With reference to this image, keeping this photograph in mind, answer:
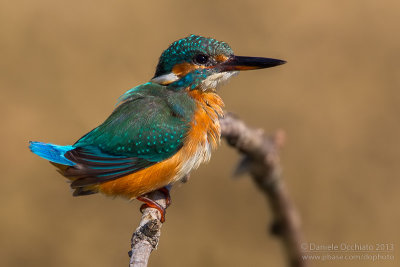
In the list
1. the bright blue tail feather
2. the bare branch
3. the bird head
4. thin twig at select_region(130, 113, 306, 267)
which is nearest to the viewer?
the bare branch

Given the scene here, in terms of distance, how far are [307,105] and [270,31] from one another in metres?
0.90

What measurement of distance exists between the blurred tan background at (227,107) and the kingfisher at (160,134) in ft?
5.72

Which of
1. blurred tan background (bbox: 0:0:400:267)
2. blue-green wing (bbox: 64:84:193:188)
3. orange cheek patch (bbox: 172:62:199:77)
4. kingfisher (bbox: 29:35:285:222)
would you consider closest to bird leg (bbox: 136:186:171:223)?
kingfisher (bbox: 29:35:285:222)

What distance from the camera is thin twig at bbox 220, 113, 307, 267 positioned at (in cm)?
296

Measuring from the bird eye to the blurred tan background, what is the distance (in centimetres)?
191

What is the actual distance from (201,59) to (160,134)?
17.9 inches

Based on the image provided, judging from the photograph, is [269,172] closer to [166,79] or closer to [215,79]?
[215,79]

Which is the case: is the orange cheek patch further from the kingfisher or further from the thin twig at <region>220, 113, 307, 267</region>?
the thin twig at <region>220, 113, 307, 267</region>

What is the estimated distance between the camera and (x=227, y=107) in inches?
190

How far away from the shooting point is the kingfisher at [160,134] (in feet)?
8.38

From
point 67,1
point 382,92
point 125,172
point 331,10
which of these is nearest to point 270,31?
point 331,10

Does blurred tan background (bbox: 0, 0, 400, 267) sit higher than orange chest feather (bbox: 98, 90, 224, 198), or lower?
higher

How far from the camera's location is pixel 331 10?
17.7ft

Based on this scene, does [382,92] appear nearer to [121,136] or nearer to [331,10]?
[331,10]
